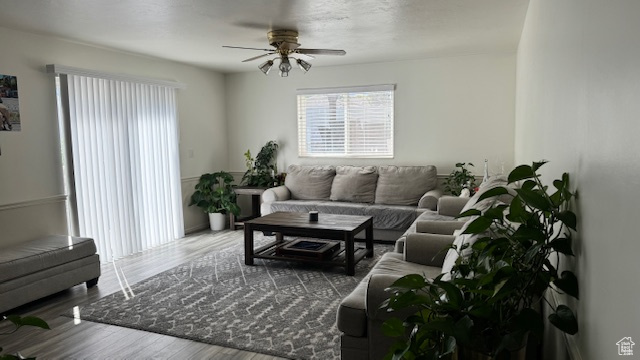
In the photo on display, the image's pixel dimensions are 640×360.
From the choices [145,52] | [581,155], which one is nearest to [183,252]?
[145,52]

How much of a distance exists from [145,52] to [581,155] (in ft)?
16.7

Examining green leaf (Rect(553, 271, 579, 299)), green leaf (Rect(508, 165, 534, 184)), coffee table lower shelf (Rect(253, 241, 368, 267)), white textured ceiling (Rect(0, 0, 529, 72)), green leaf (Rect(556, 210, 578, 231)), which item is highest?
white textured ceiling (Rect(0, 0, 529, 72))

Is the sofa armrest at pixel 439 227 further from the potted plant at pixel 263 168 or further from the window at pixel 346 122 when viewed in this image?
the potted plant at pixel 263 168

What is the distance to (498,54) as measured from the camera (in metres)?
5.60

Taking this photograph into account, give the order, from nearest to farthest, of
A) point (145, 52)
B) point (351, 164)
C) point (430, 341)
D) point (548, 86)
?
point (430, 341) < point (548, 86) < point (145, 52) < point (351, 164)

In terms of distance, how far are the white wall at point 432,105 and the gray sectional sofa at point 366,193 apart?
0.40 metres

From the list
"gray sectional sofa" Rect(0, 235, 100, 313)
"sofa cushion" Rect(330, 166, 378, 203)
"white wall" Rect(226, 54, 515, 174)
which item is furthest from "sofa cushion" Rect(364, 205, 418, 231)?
"gray sectional sofa" Rect(0, 235, 100, 313)

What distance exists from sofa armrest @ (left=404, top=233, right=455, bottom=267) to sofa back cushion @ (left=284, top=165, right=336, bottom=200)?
3.15 meters

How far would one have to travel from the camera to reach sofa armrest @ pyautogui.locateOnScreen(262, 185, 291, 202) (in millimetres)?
6082

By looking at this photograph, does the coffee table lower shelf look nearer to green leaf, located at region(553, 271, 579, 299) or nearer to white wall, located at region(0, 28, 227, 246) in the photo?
white wall, located at region(0, 28, 227, 246)

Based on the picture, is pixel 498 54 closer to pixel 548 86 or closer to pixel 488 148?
pixel 488 148

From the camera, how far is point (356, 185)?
5969mm

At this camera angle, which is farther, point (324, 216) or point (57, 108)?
point (324, 216)

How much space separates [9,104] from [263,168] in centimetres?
348
